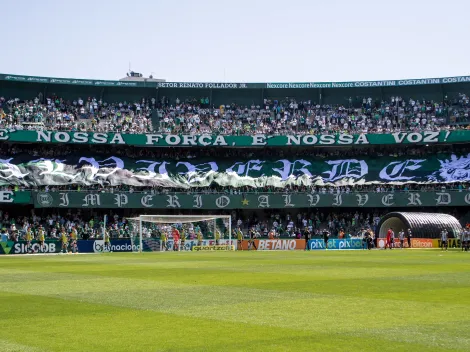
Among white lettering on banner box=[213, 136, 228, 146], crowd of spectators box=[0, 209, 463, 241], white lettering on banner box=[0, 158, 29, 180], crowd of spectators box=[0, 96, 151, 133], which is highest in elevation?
crowd of spectators box=[0, 96, 151, 133]

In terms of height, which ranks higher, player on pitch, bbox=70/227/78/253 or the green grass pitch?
the green grass pitch

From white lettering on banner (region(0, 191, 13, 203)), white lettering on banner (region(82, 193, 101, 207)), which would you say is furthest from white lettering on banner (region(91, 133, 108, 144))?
white lettering on banner (region(0, 191, 13, 203))

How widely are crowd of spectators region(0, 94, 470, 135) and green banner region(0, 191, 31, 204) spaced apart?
9926 millimetres

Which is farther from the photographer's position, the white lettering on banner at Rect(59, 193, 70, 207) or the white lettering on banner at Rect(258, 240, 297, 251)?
the white lettering on banner at Rect(59, 193, 70, 207)

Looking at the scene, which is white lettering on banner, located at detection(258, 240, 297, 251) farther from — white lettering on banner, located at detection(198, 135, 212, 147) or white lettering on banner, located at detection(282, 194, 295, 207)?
white lettering on banner, located at detection(198, 135, 212, 147)

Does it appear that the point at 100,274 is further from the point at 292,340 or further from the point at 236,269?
Answer: the point at 292,340

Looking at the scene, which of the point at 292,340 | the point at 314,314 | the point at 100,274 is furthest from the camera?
the point at 100,274

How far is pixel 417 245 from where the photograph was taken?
59.9 m

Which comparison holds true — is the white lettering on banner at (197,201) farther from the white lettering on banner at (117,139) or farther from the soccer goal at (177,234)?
the soccer goal at (177,234)

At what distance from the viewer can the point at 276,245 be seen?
62.8m

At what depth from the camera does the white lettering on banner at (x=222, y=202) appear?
7300 cm

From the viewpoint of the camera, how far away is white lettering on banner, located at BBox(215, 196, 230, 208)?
73000mm

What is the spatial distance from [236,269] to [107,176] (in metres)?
45.0

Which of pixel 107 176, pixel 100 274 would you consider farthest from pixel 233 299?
pixel 107 176
